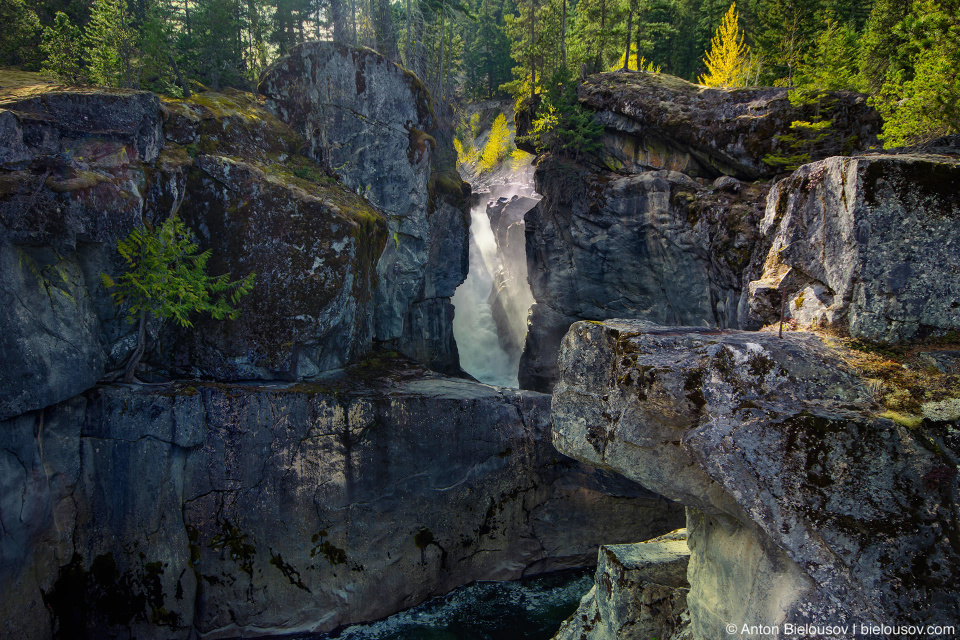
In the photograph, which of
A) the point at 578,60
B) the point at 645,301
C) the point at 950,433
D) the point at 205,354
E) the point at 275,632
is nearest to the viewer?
the point at 950,433

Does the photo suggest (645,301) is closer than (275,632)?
No

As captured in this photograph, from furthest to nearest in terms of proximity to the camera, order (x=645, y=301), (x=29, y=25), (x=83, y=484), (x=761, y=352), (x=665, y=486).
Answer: (x=645, y=301) < (x=29, y=25) < (x=83, y=484) < (x=665, y=486) < (x=761, y=352)

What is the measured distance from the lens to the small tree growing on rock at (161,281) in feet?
41.0

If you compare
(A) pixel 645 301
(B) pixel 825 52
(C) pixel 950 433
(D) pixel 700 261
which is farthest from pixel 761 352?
(B) pixel 825 52

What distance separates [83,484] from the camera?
12.4 meters

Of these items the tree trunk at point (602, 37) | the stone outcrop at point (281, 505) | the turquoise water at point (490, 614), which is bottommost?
the turquoise water at point (490, 614)

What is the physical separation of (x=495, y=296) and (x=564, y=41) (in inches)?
597

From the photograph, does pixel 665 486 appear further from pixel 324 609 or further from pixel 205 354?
pixel 205 354

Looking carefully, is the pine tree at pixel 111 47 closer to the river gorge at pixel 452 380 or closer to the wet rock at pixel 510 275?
the river gorge at pixel 452 380

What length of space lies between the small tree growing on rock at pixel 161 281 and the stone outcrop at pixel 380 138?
632 cm

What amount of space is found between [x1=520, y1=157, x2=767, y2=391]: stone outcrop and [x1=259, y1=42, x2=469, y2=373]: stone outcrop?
5.80 m

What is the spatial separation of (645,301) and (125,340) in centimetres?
1789

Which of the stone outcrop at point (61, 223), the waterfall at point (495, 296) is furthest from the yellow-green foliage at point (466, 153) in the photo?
the stone outcrop at point (61, 223)

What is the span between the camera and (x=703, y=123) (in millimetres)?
18781
